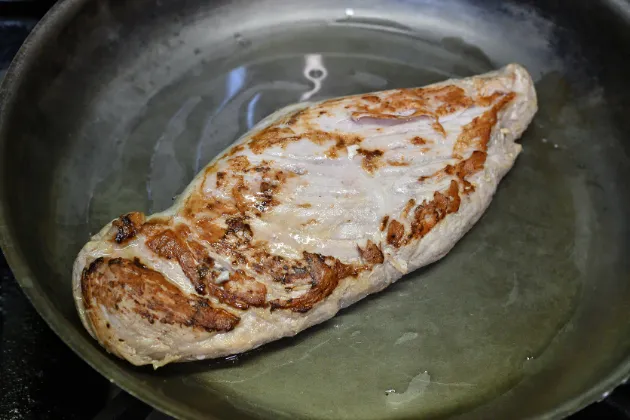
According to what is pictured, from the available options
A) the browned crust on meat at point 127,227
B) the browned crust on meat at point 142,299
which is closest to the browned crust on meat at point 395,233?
the browned crust on meat at point 142,299

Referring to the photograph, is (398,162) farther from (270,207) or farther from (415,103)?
(270,207)

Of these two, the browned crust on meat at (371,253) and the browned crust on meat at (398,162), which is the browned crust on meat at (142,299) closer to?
the browned crust on meat at (371,253)

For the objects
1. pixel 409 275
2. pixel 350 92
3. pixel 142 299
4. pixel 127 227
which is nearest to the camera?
pixel 142 299

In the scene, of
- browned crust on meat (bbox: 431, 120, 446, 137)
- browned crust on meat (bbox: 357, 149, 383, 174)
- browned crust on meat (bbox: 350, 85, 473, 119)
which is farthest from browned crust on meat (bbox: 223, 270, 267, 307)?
browned crust on meat (bbox: 431, 120, 446, 137)

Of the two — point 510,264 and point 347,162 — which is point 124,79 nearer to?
point 347,162

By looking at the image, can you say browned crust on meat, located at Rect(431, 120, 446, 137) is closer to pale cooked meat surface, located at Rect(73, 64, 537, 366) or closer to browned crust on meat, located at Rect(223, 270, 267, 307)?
pale cooked meat surface, located at Rect(73, 64, 537, 366)

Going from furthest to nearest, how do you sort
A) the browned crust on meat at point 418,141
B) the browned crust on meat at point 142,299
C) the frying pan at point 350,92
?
the browned crust on meat at point 418,141, the frying pan at point 350,92, the browned crust on meat at point 142,299

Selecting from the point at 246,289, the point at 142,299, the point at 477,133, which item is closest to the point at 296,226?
the point at 246,289
